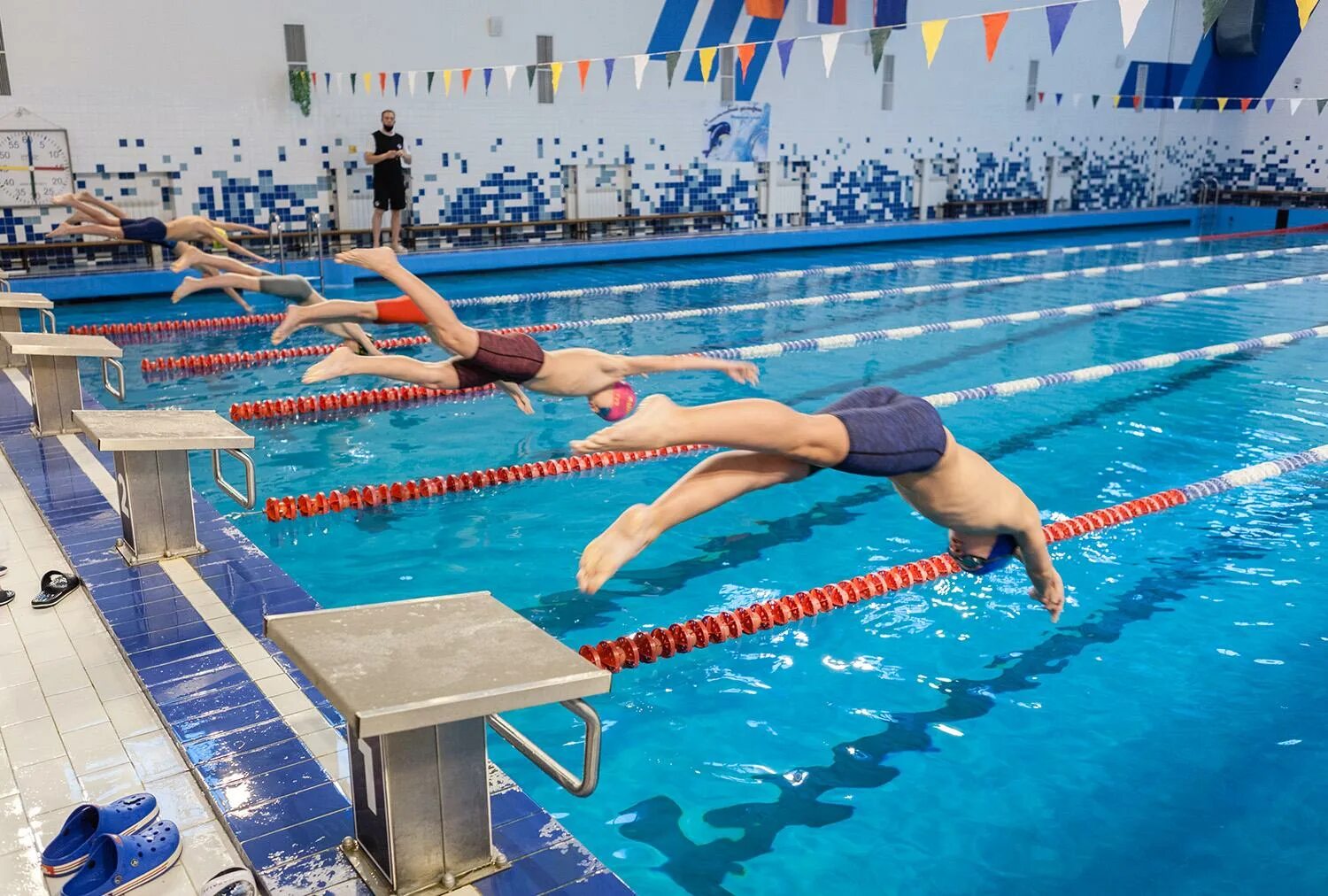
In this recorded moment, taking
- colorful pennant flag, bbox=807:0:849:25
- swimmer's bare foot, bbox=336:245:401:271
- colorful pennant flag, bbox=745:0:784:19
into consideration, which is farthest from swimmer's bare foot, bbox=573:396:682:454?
colorful pennant flag, bbox=807:0:849:25

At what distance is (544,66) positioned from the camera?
14.7 meters

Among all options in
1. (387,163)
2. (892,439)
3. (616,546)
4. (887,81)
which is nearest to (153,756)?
(616,546)

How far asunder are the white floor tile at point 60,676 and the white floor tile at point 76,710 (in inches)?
1.3

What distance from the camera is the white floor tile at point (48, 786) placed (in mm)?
2539

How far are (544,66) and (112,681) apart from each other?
1300 cm

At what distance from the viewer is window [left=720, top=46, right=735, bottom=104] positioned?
1684 centimetres

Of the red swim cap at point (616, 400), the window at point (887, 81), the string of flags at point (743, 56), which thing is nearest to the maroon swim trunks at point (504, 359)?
the red swim cap at point (616, 400)

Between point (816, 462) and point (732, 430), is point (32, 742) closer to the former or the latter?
point (732, 430)

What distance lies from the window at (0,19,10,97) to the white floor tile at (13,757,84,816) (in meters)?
11.4

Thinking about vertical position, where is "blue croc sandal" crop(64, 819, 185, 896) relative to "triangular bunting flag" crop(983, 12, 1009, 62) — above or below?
below

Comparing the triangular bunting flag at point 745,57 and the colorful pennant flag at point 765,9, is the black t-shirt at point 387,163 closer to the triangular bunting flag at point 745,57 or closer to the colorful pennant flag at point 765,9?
the triangular bunting flag at point 745,57

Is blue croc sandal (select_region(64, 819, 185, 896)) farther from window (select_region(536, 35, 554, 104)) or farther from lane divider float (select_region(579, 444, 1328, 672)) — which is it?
window (select_region(536, 35, 554, 104))

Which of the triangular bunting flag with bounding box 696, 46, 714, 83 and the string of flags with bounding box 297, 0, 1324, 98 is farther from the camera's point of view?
the triangular bunting flag with bounding box 696, 46, 714, 83

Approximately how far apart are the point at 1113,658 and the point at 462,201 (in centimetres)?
1269
